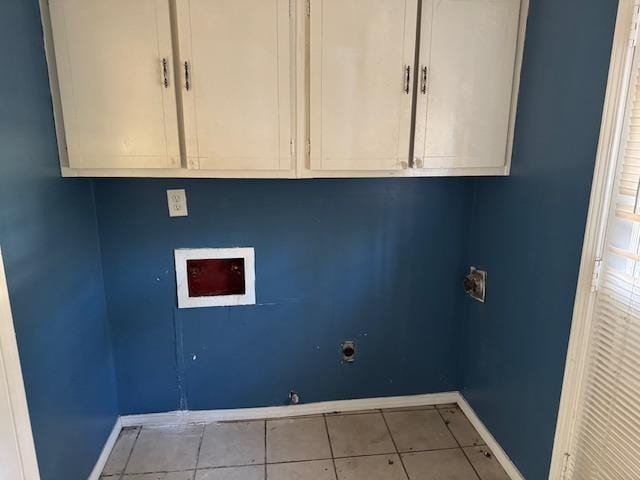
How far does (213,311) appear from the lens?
7.17 ft

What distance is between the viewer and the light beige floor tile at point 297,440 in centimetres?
206

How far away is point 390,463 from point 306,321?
79cm

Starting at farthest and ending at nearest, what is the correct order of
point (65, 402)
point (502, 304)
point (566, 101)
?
1. point (502, 304)
2. point (65, 402)
3. point (566, 101)

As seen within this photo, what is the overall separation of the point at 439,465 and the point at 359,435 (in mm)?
412

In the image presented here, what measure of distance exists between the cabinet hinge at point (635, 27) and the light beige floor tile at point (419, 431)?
1.86m

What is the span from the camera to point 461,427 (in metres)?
2.28

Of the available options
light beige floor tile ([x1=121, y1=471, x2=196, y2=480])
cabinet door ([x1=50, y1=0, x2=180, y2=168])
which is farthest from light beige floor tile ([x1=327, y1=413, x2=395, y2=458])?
cabinet door ([x1=50, y1=0, x2=180, y2=168])

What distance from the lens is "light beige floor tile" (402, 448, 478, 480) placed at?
6.40 ft

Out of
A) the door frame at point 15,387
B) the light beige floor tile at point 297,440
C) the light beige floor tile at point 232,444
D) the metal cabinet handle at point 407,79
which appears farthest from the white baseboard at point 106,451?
the metal cabinet handle at point 407,79

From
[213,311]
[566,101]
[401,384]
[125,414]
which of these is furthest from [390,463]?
[566,101]

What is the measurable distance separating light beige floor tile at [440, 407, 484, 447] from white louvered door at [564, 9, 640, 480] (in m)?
0.70

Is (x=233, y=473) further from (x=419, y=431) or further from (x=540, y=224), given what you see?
(x=540, y=224)

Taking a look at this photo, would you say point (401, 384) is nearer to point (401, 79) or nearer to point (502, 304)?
point (502, 304)

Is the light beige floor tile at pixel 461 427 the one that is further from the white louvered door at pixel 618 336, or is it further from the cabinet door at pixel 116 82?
the cabinet door at pixel 116 82
